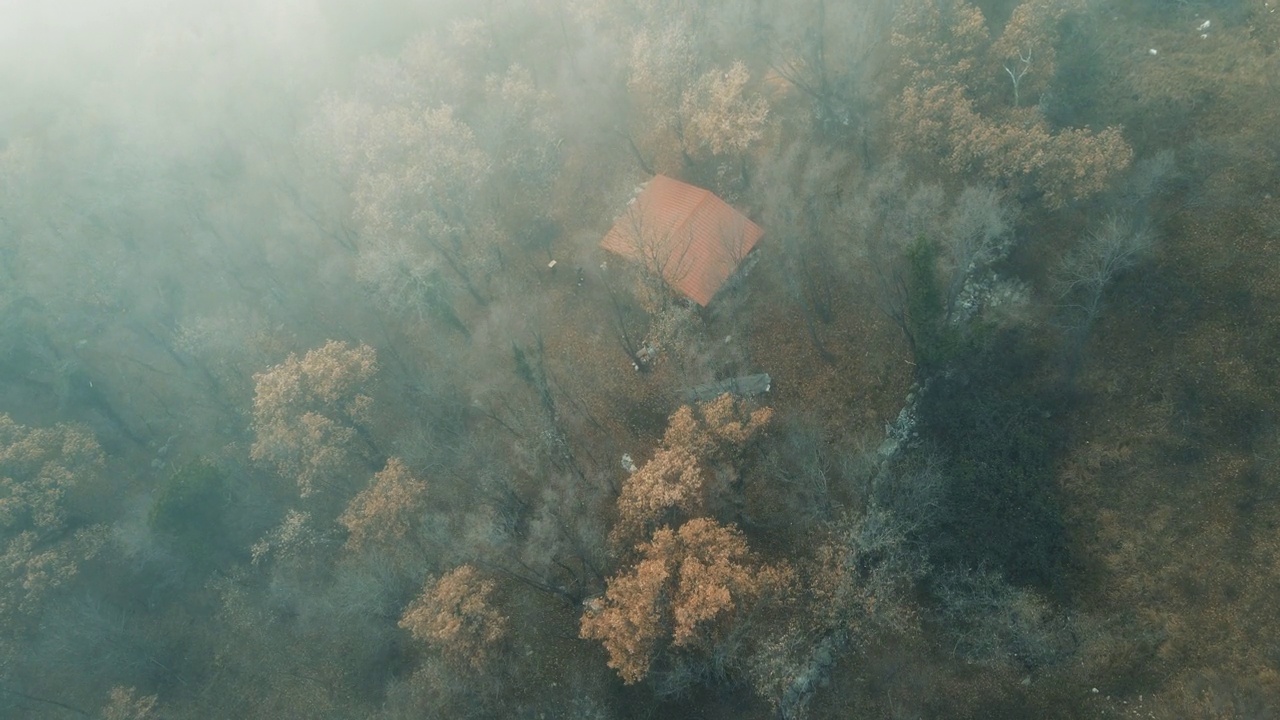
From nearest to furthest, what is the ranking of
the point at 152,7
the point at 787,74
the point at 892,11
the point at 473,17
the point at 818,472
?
the point at 818,472
the point at 892,11
the point at 787,74
the point at 473,17
the point at 152,7

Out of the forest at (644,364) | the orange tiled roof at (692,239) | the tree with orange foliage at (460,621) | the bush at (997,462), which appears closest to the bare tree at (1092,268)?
the forest at (644,364)

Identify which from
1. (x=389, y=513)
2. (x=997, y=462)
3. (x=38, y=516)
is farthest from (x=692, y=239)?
(x=38, y=516)

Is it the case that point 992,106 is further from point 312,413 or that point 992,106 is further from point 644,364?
point 312,413

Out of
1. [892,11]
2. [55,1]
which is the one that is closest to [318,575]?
[892,11]

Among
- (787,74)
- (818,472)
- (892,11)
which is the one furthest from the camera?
(787,74)

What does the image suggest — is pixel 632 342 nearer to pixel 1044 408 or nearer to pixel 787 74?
pixel 787 74

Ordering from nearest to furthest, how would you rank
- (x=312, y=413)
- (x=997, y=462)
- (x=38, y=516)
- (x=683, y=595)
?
(x=683, y=595)
(x=997, y=462)
(x=312, y=413)
(x=38, y=516)
